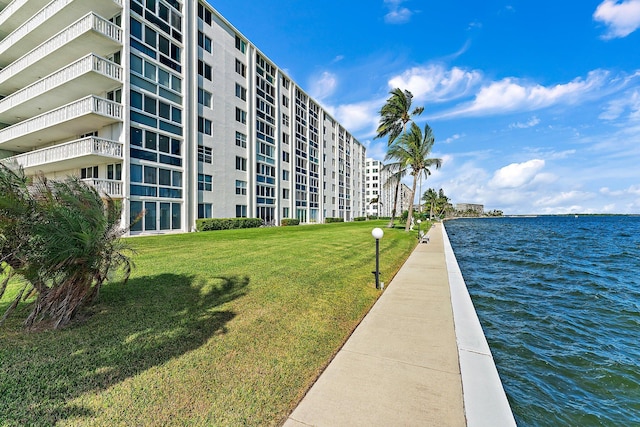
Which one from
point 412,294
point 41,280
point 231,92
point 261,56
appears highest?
point 261,56

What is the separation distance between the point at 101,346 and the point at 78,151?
18.1 meters

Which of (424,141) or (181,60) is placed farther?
(424,141)

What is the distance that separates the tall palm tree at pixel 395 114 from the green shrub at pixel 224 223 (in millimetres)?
14228

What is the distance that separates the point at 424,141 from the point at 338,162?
1127 inches

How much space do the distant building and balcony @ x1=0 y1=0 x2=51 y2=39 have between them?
162m

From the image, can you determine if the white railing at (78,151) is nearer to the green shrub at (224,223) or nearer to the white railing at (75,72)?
the white railing at (75,72)

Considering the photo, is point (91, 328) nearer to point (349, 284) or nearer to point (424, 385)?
point (424, 385)

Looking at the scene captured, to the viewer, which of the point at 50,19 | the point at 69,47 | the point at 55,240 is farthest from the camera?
the point at 50,19

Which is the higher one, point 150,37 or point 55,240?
point 150,37

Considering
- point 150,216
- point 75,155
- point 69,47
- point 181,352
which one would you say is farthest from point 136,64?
point 181,352

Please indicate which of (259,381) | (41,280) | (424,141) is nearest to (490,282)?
(259,381)

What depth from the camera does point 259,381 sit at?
10.9 feet

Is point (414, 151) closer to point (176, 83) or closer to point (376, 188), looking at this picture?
point (176, 83)

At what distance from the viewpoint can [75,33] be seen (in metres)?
16.5
